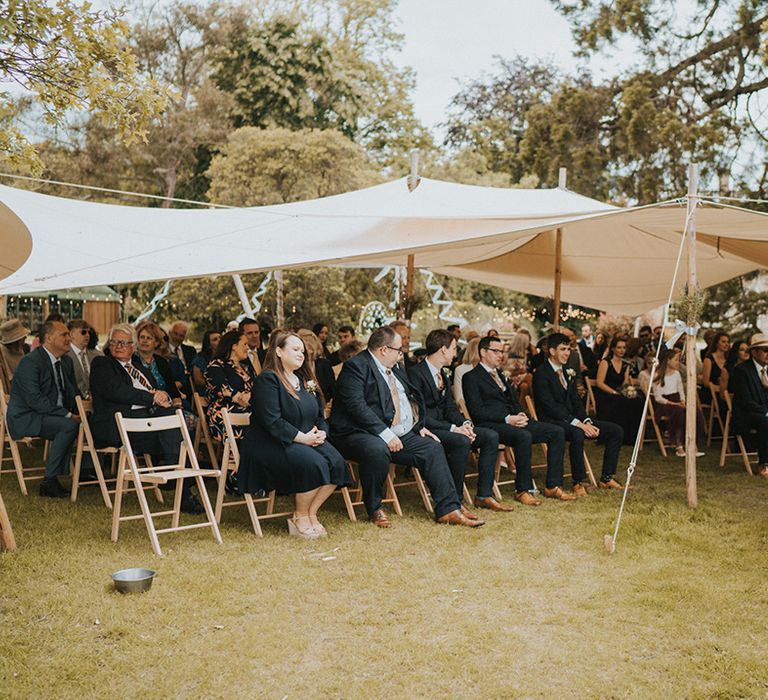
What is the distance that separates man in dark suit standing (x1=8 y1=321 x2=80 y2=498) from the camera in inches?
277

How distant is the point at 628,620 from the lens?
447cm

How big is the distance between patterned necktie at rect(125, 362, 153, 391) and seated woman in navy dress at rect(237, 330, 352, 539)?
1521 mm

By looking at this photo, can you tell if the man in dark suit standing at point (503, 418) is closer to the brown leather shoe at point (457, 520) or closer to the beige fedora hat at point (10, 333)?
the brown leather shoe at point (457, 520)

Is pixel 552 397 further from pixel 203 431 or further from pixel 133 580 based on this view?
pixel 133 580

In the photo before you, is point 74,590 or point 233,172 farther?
point 233,172

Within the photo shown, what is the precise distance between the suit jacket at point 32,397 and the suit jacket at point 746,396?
6.07 meters

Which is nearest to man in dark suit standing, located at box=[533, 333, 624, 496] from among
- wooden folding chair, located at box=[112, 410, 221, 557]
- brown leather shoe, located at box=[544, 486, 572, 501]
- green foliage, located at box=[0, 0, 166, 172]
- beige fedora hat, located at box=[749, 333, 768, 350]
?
brown leather shoe, located at box=[544, 486, 572, 501]

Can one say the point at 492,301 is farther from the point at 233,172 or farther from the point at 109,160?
the point at 109,160

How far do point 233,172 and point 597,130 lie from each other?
9.43m

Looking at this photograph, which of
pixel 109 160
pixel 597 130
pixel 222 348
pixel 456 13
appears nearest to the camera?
pixel 222 348

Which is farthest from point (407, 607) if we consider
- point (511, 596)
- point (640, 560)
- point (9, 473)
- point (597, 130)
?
point (597, 130)

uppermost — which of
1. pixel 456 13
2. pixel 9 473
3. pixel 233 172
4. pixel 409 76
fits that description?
pixel 456 13

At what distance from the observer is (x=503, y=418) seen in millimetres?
7387

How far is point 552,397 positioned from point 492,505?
1.30 m
